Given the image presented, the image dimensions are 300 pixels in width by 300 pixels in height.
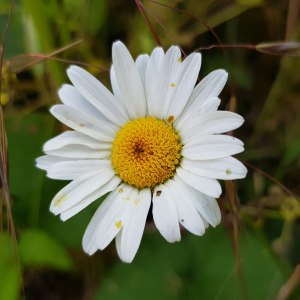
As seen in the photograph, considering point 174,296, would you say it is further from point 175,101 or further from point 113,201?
point 175,101

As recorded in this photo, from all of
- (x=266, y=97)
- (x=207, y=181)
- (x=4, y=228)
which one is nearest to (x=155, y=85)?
(x=207, y=181)

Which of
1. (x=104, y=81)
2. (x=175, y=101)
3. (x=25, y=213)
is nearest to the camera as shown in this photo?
(x=175, y=101)

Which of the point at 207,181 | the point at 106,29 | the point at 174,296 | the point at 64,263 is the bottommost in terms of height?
the point at 174,296

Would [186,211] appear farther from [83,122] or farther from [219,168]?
[83,122]

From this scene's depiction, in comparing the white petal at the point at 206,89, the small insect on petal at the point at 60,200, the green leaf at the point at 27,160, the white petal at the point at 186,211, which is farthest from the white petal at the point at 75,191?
the green leaf at the point at 27,160

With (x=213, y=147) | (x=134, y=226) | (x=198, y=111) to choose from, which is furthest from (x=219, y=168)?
(x=134, y=226)

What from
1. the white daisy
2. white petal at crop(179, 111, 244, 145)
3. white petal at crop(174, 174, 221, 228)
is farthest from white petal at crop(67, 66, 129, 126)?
white petal at crop(174, 174, 221, 228)

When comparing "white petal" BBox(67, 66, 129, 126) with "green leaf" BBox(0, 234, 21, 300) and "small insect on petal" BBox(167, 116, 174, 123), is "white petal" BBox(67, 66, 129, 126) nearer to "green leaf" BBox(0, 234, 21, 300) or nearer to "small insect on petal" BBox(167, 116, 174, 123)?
"small insect on petal" BBox(167, 116, 174, 123)

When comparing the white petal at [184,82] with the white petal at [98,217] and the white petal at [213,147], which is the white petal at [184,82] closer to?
the white petal at [213,147]
